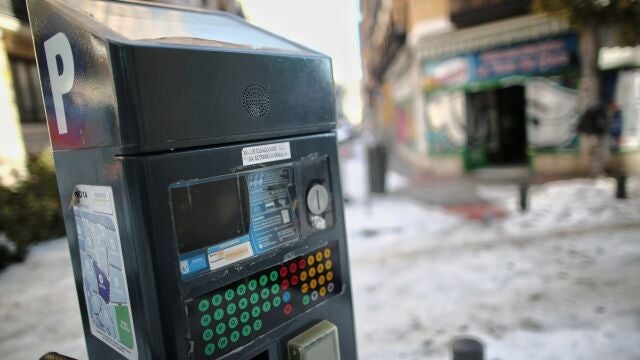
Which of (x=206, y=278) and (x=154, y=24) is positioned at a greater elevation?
(x=154, y=24)

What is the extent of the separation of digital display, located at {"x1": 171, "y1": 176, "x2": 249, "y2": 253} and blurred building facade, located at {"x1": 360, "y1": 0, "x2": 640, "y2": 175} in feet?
33.9

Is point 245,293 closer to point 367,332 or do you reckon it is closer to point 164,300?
point 164,300

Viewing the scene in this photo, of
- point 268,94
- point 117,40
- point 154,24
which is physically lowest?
point 268,94

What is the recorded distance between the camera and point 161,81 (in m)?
1.00

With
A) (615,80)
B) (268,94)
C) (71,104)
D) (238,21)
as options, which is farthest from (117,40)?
(615,80)

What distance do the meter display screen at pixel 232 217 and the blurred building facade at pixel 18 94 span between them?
1.67 metres

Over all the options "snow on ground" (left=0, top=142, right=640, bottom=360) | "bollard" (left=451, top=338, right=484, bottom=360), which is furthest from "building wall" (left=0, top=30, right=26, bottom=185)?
"bollard" (left=451, top=338, right=484, bottom=360)

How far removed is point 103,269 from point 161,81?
61 centimetres

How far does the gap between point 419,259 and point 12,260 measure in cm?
518

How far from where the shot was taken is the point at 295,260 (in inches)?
53.0

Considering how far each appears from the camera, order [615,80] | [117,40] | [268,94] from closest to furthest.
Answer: [117,40] → [268,94] → [615,80]

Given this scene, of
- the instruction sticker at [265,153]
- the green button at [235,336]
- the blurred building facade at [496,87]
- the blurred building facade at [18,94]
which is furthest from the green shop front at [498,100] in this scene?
the green button at [235,336]

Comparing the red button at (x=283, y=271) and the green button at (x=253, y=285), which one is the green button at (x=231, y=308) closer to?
the green button at (x=253, y=285)

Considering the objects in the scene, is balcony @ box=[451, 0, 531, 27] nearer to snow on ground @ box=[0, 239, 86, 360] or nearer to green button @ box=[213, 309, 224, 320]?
snow on ground @ box=[0, 239, 86, 360]
